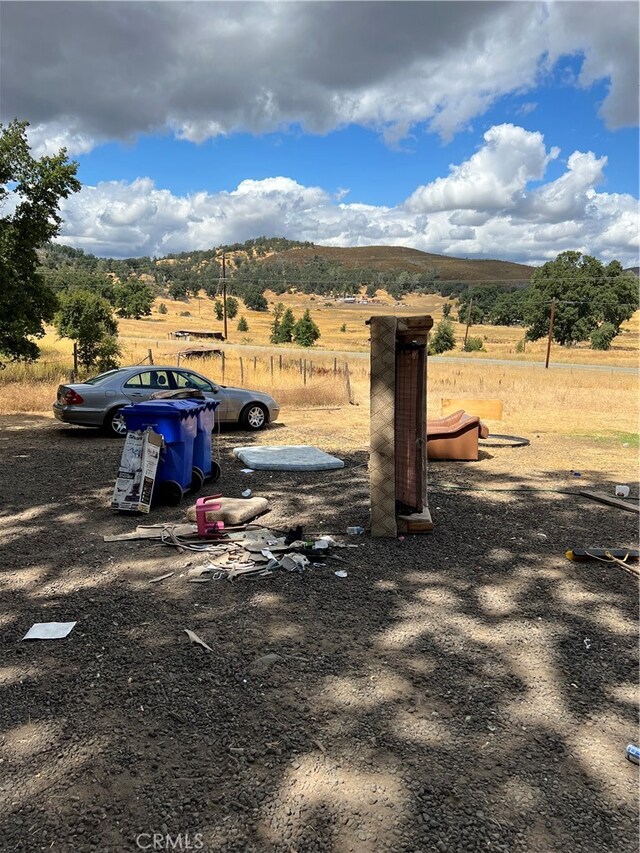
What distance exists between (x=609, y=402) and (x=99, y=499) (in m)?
17.9

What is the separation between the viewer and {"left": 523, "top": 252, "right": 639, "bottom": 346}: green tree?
213 ft

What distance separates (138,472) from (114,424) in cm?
537

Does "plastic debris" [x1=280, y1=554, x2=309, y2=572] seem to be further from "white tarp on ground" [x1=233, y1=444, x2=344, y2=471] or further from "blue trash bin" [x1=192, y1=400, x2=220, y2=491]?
"white tarp on ground" [x1=233, y1=444, x2=344, y2=471]

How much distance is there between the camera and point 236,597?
439 centimetres

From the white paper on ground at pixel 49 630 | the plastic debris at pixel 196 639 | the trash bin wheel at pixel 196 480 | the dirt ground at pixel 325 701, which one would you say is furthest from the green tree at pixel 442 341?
the white paper on ground at pixel 49 630

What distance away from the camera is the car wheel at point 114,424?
11.3 metres

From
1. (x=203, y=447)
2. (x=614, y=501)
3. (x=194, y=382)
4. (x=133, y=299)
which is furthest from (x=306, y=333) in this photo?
(x=614, y=501)

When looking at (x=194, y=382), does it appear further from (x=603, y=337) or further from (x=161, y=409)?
(x=603, y=337)

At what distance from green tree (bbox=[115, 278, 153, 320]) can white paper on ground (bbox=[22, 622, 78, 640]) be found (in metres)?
84.9

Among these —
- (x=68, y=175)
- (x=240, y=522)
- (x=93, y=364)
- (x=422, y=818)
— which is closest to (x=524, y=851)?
(x=422, y=818)

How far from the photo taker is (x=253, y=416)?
12.6m

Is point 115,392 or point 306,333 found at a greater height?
point 306,333

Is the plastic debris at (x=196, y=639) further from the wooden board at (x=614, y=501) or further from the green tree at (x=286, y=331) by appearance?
the green tree at (x=286, y=331)

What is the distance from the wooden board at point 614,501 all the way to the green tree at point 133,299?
83051mm
